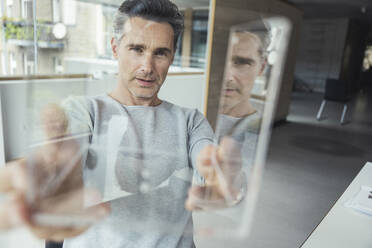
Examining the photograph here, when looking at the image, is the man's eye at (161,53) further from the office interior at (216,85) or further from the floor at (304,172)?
the floor at (304,172)

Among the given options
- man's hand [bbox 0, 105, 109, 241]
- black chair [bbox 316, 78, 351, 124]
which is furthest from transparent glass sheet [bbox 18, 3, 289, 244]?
black chair [bbox 316, 78, 351, 124]

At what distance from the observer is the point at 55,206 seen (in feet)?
0.34

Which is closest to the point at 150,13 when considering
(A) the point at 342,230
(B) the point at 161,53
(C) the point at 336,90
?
(B) the point at 161,53

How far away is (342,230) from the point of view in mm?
A: 429

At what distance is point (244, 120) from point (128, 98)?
7 centimetres

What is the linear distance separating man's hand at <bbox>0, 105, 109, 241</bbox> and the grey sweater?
0.06 ft

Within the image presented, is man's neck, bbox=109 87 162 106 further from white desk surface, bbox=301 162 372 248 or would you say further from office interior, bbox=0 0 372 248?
white desk surface, bbox=301 162 372 248

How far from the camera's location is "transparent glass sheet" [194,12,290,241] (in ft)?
0.47

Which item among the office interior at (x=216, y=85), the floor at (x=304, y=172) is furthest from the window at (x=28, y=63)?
the floor at (x=304, y=172)

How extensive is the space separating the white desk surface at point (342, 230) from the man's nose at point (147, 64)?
0.33 metres

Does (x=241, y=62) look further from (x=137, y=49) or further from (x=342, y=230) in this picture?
(x=342, y=230)

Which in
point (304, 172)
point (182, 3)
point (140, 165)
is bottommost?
point (304, 172)

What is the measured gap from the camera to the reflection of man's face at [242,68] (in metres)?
0.16

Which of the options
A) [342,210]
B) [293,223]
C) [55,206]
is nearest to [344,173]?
[293,223]
